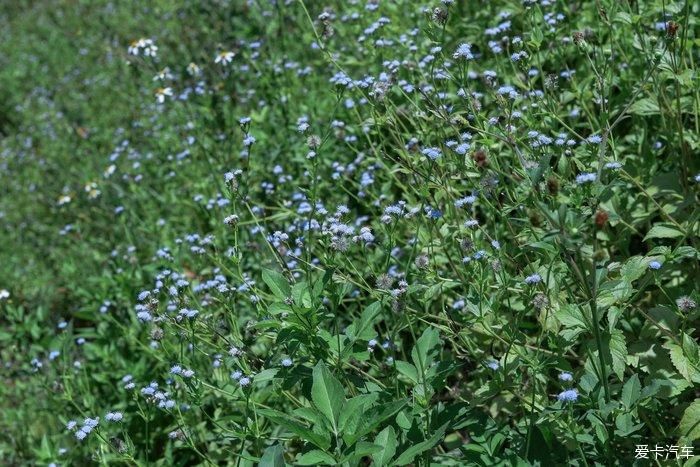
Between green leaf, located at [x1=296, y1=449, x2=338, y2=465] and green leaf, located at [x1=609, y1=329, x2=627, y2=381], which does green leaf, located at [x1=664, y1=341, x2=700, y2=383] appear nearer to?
green leaf, located at [x1=609, y1=329, x2=627, y2=381]

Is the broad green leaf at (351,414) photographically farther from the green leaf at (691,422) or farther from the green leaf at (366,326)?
the green leaf at (691,422)

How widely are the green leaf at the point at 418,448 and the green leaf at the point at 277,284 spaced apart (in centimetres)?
64

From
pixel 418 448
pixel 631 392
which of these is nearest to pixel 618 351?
pixel 631 392

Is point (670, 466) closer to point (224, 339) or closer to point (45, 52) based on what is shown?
point (224, 339)

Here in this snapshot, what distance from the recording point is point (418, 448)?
2.29 meters

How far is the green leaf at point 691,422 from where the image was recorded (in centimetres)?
245

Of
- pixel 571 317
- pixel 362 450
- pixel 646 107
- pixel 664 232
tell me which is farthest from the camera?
pixel 646 107

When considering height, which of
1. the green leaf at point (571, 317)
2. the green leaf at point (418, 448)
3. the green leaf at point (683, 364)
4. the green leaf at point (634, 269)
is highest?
the green leaf at point (634, 269)

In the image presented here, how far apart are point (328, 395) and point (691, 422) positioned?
112 cm

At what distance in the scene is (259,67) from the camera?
5117mm

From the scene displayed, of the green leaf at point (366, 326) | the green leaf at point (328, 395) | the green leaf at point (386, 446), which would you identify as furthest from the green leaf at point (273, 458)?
the green leaf at point (366, 326)

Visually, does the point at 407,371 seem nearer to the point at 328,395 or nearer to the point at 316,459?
the point at 328,395

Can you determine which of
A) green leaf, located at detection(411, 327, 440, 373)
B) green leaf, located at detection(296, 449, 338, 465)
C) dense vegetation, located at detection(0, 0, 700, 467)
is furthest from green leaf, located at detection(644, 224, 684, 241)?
green leaf, located at detection(296, 449, 338, 465)

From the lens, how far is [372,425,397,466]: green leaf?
2332 millimetres
